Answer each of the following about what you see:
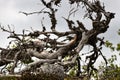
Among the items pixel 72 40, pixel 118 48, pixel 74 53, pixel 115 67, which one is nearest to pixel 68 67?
pixel 74 53

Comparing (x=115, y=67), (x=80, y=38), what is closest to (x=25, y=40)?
(x=80, y=38)

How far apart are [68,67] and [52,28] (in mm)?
4014

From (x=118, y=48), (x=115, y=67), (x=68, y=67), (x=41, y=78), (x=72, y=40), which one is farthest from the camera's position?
(x=115, y=67)

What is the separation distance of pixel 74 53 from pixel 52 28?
9.01ft

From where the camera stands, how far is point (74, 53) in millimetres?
17984

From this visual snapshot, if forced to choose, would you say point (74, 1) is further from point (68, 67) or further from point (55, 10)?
point (68, 67)

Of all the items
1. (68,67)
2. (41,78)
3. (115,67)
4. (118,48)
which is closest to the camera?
(41,78)

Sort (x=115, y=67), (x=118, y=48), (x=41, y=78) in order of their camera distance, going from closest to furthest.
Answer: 1. (x=41, y=78)
2. (x=118, y=48)
3. (x=115, y=67)

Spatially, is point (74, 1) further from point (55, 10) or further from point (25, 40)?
point (25, 40)

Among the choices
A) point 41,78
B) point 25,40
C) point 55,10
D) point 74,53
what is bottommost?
point 41,78

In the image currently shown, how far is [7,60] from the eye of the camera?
62.1 ft

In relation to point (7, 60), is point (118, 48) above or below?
above

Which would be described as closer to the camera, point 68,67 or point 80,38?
point 68,67

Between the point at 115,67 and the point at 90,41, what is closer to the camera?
the point at 90,41
